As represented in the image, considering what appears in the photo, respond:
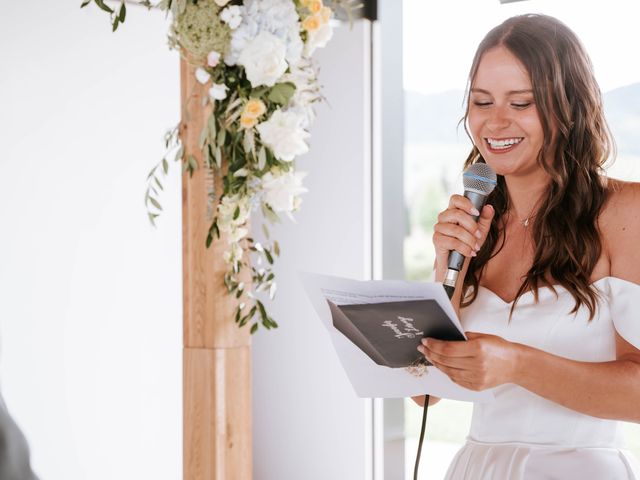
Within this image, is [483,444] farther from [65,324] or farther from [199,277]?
[65,324]

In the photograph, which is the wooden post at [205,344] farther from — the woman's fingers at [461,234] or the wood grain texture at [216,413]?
the woman's fingers at [461,234]

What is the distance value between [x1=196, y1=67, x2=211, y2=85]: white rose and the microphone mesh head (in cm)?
62

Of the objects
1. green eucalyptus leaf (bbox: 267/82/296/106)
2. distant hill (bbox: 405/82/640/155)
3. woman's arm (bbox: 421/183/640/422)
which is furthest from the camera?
distant hill (bbox: 405/82/640/155)


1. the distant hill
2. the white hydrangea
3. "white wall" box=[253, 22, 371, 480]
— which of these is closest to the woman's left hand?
the white hydrangea

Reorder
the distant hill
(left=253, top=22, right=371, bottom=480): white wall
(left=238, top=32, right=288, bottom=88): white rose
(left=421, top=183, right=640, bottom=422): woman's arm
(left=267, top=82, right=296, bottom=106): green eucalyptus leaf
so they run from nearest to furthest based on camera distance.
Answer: (left=421, top=183, right=640, bottom=422): woman's arm → (left=238, top=32, right=288, bottom=88): white rose → (left=267, top=82, right=296, bottom=106): green eucalyptus leaf → (left=253, top=22, right=371, bottom=480): white wall → the distant hill

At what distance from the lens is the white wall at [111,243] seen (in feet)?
11.3

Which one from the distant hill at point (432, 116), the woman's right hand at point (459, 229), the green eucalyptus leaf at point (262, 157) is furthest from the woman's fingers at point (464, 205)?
the distant hill at point (432, 116)

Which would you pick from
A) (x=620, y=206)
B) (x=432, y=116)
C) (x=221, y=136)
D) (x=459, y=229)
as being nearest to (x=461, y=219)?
(x=459, y=229)

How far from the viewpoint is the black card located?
5.60ft

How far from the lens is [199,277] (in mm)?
2131

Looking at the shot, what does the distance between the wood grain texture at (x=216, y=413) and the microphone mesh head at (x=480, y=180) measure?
69 centimetres

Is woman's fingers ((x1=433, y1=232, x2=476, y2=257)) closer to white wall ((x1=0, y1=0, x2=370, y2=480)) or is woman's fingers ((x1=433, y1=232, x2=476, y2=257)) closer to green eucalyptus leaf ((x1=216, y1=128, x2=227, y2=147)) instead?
green eucalyptus leaf ((x1=216, y1=128, x2=227, y2=147))

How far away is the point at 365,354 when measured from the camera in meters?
1.99

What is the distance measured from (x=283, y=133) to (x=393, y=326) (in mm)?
521
